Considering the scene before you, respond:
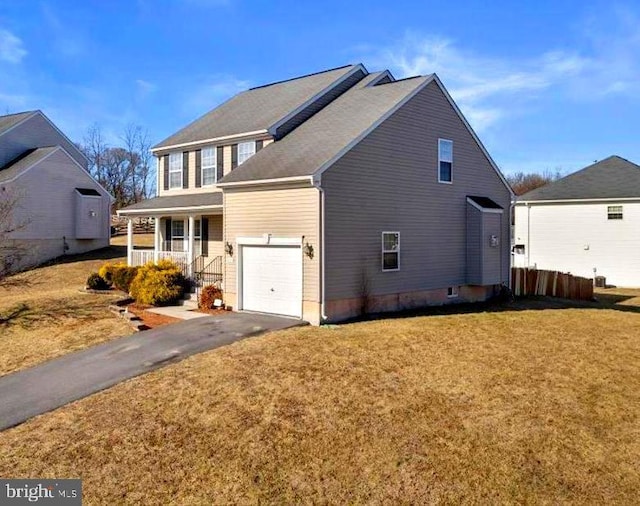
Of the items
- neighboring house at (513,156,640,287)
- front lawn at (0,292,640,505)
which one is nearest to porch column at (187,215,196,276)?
front lawn at (0,292,640,505)

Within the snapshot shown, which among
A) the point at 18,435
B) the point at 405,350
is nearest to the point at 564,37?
the point at 405,350

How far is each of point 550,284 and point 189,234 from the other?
15.5 m

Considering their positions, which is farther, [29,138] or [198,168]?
[29,138]

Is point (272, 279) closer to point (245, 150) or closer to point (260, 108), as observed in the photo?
point (245, 150)

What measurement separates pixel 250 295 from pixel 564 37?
12.6m

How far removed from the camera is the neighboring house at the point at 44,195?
3044 cm

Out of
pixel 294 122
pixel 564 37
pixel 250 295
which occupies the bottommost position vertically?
pixel 250 295

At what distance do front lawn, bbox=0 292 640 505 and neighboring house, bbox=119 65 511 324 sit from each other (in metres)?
3.48

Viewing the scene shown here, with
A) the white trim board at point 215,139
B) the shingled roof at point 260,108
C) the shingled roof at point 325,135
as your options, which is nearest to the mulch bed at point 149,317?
the shingled roof at point 325,135

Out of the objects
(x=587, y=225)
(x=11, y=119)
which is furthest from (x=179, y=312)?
(x=11, y=119)

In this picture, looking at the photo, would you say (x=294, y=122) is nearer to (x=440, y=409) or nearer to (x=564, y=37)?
(x=564, y=37)

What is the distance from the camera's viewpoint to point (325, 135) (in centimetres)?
1677

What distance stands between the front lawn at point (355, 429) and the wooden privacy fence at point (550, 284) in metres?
11.1

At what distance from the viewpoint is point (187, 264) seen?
1980 cm
